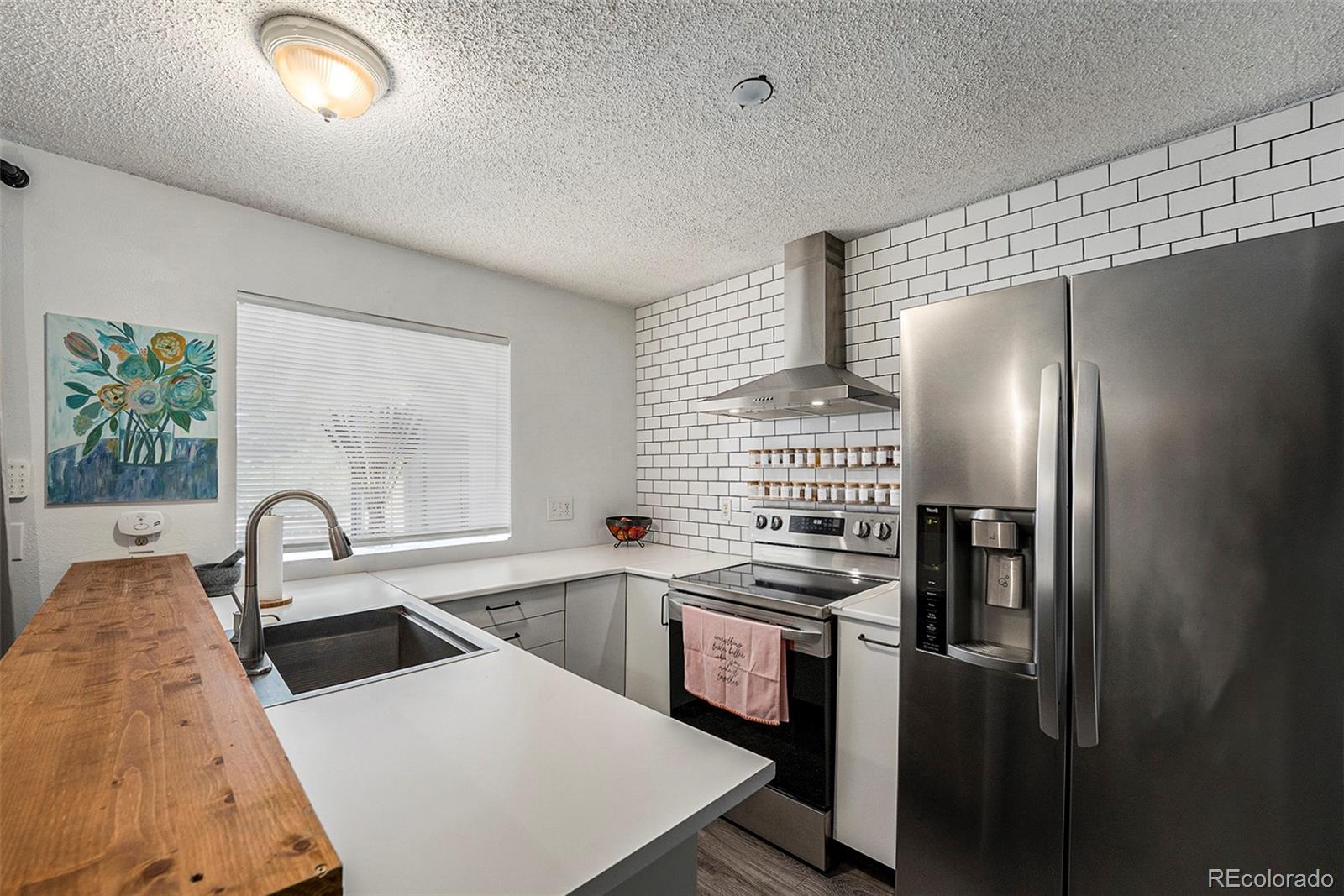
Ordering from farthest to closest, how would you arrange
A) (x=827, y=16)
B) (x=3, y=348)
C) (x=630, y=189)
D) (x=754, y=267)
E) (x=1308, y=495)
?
(x=754, y=267), (x=630, y=189), (x=3, y=348), (x=827, y=16), (x=1308, y=495)

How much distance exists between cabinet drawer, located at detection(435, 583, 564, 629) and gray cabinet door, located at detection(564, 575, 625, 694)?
0.23ft

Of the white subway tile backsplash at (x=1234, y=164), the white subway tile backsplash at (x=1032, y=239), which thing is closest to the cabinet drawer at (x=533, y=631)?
the white subway tile backsplash at (x=1032, y=239)

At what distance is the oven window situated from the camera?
6.68 feet

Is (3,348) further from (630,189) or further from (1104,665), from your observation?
(1104,665)

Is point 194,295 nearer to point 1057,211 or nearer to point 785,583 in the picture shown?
point 785,583

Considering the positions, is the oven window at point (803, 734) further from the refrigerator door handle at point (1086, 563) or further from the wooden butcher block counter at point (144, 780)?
the wooden butcher block counter at point (144, 780)

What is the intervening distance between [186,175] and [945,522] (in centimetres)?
273

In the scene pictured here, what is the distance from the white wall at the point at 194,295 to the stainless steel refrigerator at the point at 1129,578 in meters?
2.13

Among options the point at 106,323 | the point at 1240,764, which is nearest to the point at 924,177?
the point at 1240,764

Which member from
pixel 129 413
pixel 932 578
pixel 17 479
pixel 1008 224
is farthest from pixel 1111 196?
pixel 17 479

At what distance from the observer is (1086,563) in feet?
4.63

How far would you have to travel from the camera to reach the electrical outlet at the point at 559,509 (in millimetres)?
3375

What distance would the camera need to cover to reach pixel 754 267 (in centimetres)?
309

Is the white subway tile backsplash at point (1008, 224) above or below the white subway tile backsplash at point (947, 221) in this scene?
below
